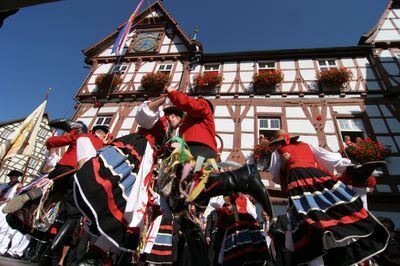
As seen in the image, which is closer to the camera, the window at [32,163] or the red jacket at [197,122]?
the red jacket at [197,122]

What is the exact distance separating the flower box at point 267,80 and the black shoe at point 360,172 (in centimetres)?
879

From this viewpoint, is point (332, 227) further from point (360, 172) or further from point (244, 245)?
point (244, 245)

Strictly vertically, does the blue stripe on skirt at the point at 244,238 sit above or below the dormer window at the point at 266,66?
below

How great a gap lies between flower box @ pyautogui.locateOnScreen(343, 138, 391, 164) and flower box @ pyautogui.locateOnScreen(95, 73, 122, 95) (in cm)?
1118

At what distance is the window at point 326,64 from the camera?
11.9 metres

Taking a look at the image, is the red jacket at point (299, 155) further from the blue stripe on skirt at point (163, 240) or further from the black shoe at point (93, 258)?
the black shoe at point (93, 258)

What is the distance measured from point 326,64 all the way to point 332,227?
11464 mm

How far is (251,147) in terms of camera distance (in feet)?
33.7

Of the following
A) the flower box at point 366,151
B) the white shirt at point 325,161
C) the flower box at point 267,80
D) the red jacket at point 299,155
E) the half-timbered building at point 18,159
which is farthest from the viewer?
the half-timbered building at point 18,159

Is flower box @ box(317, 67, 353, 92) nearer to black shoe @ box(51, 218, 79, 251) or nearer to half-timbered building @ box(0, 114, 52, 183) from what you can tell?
black shoe @ box(51, 218, 79, 251)

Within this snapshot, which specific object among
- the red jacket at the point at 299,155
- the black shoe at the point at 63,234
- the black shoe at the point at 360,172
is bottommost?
the black shoe at the point at 63,234

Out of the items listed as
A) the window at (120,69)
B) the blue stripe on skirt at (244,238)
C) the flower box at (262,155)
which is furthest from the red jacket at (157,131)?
the window at (120,69)

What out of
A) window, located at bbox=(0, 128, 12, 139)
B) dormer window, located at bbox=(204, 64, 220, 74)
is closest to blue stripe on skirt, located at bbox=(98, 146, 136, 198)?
dormer window, located at bbox=(204, 64, 220, 74)

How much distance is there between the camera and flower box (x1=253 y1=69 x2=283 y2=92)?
11.5 metres
